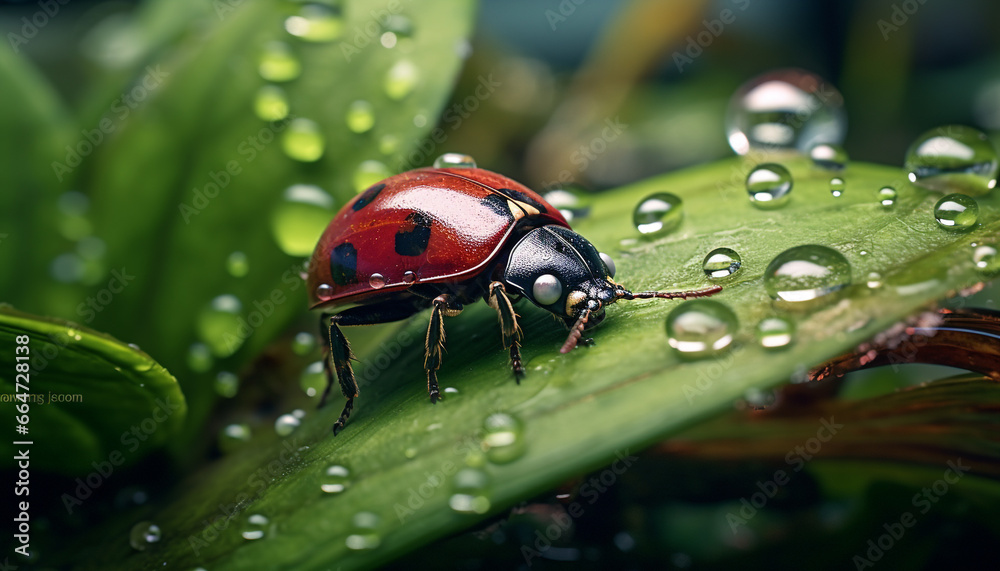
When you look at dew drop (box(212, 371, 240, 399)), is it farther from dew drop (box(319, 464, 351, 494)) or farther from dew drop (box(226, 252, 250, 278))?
dew drop (box(319, 464, 351, 494))

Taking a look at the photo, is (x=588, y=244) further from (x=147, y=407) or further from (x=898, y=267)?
(x=147, y=407)

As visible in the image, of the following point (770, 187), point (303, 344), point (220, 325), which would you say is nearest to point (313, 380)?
point (303, 344)

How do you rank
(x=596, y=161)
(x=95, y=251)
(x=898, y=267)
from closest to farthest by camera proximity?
1. (x=898, y=267)
2. (x=95, y=251)
3. (x=596, y=161)

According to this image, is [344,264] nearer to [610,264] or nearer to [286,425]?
[286,425]

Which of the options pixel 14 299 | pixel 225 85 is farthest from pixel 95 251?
pixel 225 85

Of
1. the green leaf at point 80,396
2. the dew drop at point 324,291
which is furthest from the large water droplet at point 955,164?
the green leaf at point 80,396

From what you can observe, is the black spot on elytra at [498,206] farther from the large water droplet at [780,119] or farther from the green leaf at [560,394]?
the large water droplet at [780,119]
